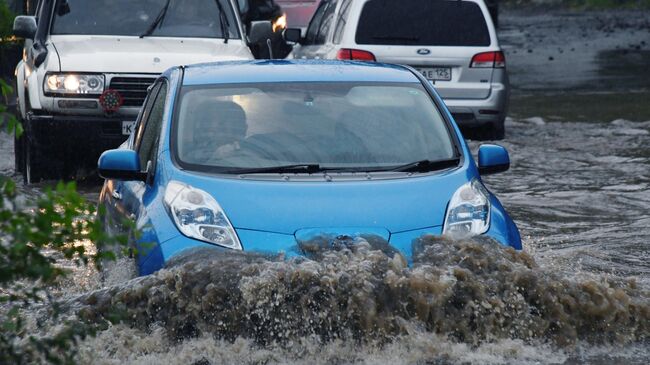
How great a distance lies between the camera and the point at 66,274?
5.09 m

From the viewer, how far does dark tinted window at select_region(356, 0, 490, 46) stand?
631 inches

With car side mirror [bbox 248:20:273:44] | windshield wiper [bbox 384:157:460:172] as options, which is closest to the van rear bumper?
car side mirror [bbox 248:20:273:44]

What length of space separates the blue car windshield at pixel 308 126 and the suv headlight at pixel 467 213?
1.54 feet

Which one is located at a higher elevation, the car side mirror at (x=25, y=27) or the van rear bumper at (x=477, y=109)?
the car side mirror at (x=25, y=27)

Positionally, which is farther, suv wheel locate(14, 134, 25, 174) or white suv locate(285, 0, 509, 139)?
white suv locate(285, 0, 509, 139)

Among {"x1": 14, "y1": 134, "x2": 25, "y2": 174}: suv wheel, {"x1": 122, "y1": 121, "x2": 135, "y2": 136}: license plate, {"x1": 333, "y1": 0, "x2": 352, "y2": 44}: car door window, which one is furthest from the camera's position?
{"x1": 333, "y1": 0, "x2": 352, "y2": 44}: car door window

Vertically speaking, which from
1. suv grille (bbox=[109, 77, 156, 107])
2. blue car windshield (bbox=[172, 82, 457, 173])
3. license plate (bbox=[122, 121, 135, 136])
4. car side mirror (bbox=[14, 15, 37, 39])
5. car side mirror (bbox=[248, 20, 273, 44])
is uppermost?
blue car windshield (bbox=[172, 82, 457, 173])

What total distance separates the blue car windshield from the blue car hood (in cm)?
33

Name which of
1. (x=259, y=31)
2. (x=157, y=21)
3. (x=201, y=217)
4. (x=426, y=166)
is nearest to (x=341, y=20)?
(x=259, y=31)

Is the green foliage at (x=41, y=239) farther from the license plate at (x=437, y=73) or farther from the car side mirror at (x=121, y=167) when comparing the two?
the license plate at (x=437, y=73)

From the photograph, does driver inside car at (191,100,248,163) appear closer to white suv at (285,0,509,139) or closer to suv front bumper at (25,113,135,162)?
suv front bumper at (25,113,135,162)

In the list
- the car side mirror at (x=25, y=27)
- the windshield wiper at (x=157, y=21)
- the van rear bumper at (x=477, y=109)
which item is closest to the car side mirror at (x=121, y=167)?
the windshield wiper at (x=157, y=21)

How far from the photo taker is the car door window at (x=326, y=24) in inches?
669

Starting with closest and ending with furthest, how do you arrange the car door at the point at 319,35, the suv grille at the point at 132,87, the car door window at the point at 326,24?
the suv grille at the point at 132,87 < the car door at the point at 319,35 < the car door window at the point at 326,24
